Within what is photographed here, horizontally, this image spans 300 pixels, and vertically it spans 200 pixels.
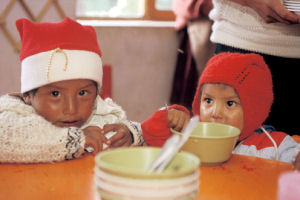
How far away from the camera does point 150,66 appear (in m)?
3.12

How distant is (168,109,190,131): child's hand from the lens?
3.42 ft

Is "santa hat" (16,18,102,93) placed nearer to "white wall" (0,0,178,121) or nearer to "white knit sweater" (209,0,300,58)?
"white knit sweater" (209,0,300,58)

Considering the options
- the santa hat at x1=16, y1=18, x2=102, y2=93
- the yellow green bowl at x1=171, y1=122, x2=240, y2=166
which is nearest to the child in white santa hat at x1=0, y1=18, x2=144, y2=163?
the santa hat at x1=16, y1=18, x2=102, y2=93

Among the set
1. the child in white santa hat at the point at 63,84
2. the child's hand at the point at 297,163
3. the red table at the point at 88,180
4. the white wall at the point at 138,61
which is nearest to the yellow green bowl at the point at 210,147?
the red table at the point at 88,180

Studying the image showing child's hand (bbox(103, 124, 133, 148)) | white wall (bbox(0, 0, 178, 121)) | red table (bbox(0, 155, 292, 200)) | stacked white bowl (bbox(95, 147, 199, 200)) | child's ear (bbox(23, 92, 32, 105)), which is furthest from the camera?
white wall (bbox(0, 0, 178, 121))

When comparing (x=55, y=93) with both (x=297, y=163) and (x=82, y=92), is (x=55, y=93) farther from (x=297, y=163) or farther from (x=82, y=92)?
(x=297, y=163)

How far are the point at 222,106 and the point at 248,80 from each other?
0.12 meters

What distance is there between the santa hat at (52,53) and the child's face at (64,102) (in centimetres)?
2

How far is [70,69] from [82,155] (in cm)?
28

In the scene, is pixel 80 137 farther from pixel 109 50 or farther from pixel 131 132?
pixel 109 50

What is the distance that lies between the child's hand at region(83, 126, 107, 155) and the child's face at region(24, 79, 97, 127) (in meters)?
0.12

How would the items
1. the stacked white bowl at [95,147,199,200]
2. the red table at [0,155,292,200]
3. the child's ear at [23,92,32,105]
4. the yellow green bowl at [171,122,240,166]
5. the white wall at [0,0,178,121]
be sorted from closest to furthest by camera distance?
the stacked white bowl at [95,147,199,200], the red table at [0,155,292,200], the yellow green bowl at [171,122,240,166], the child's ear at [23,92,32,105], the white wall at [0,0,178,121]

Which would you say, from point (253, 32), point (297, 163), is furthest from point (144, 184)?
point (253, 32)

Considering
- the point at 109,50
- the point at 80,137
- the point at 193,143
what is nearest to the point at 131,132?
the point at 80,137
